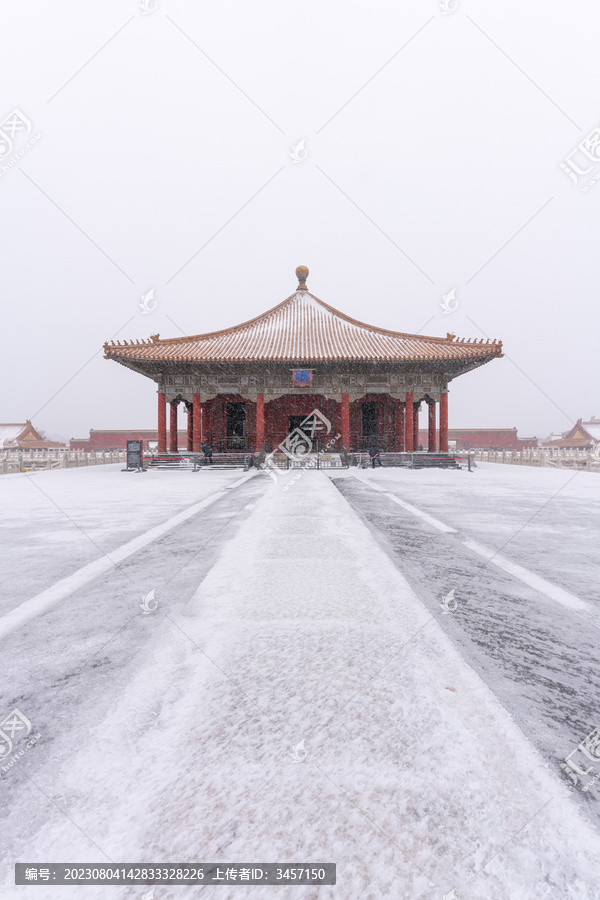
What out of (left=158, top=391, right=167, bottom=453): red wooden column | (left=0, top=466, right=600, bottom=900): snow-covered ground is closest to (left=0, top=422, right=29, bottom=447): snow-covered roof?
(left=158, top=391, right=167, bottom=453): red wooden column

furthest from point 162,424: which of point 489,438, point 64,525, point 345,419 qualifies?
point 489,438

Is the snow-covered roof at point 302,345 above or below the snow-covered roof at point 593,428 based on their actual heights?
above

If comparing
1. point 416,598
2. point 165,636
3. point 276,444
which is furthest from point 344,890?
point 276,444

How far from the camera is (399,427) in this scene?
1991 cm

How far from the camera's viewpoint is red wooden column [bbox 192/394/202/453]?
17.9 metres

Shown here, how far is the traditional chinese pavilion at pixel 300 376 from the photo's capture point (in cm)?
1661

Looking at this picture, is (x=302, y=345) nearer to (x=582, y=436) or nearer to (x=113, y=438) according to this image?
(x=113, y=438)

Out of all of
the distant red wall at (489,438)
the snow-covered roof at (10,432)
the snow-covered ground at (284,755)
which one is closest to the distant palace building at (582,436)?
the distant red wall at (489,438)

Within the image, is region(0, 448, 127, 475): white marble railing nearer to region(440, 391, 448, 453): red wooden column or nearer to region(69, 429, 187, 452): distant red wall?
region(69, 429, 187, 452): distant red wall

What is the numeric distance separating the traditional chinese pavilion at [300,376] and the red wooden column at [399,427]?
49mm

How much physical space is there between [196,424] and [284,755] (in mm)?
18823

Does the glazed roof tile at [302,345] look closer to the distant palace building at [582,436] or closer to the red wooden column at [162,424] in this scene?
the red wooden column at [162,424]

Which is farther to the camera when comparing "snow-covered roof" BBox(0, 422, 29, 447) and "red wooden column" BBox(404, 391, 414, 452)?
"snow-covered roof" BBox(0, 422, 29, 447)

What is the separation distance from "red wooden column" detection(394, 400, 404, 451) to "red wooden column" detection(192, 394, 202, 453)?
9.31 metres
